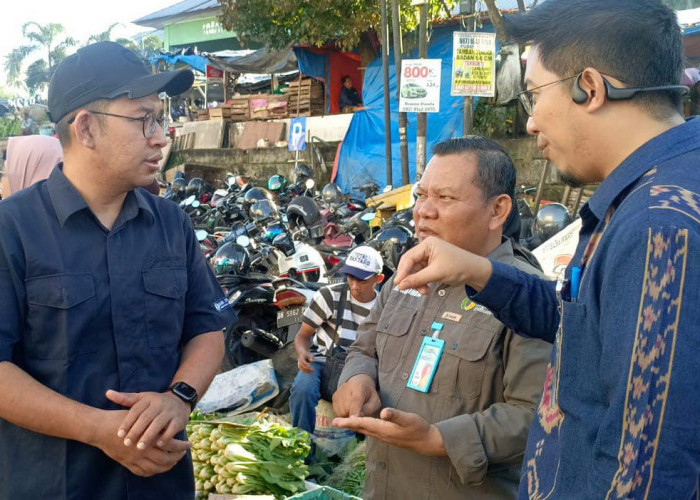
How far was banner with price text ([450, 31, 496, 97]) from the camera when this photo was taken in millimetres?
9773

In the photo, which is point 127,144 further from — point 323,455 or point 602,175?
point 323,455

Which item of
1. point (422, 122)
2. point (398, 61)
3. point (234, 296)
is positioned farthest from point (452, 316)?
point (398, 61)

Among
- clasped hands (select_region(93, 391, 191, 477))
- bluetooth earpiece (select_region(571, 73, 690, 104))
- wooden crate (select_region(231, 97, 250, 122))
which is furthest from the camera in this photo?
wooden crate (select_region(231, 97, 250, 122))

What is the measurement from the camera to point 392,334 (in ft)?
8.79

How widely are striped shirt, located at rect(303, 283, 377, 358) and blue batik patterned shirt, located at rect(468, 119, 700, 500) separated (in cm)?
403

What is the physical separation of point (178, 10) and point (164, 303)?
39529 mm

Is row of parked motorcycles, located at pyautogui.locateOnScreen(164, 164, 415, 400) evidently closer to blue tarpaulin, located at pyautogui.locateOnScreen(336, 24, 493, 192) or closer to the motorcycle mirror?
the motorcycle mirror

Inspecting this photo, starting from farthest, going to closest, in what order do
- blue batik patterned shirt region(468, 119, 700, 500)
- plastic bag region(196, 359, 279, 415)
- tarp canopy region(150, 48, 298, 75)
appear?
tarp canopy region(150, 48, 298, 75) < plastic bag region(196, 359, 279, 415) < blue batik patterned shirt region(468, 119, 700, 500)

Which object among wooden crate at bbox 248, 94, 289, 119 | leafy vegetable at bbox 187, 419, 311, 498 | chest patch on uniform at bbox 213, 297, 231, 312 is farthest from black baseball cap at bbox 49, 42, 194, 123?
wooden crate at bbox 248, 94, 289, 119

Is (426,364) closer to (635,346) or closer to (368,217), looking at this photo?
(635,346)

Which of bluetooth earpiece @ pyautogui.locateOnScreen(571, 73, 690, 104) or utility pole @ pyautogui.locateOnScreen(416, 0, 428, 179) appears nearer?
bluetooth earpiece @ pyautogui.locateOnScreen(571, 73, 690, 104)

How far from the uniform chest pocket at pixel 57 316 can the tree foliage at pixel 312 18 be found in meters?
15.0

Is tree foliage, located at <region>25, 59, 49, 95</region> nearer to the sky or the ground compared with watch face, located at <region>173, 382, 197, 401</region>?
nearer to the sky

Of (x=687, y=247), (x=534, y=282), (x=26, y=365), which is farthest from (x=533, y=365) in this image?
(x=26, y=365)
